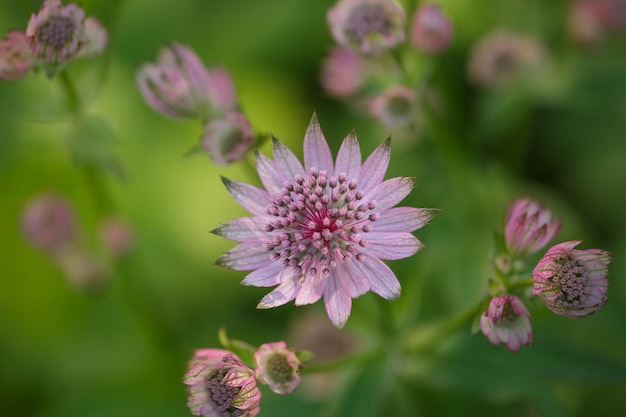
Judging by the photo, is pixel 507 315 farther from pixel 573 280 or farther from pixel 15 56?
pixel 15 56

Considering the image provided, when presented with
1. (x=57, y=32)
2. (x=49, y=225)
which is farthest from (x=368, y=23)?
(x=49, y=225)

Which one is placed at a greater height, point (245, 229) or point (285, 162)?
point (285, 162)

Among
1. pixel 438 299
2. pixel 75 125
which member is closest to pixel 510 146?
pixel 438 299

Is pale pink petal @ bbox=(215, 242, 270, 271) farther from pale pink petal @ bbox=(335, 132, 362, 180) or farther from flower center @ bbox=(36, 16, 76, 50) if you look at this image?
flower center @ bbox=(36, 16, 76, 50)

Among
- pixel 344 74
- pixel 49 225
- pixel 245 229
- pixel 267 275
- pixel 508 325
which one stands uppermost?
pixel 344 74

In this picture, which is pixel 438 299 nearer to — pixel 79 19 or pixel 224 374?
pixel 224 374

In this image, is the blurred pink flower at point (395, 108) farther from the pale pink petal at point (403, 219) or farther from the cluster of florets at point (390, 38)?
the pale pink petal at point (403, 219)

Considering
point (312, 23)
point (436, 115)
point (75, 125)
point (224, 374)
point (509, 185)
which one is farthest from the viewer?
point (312, 23)
